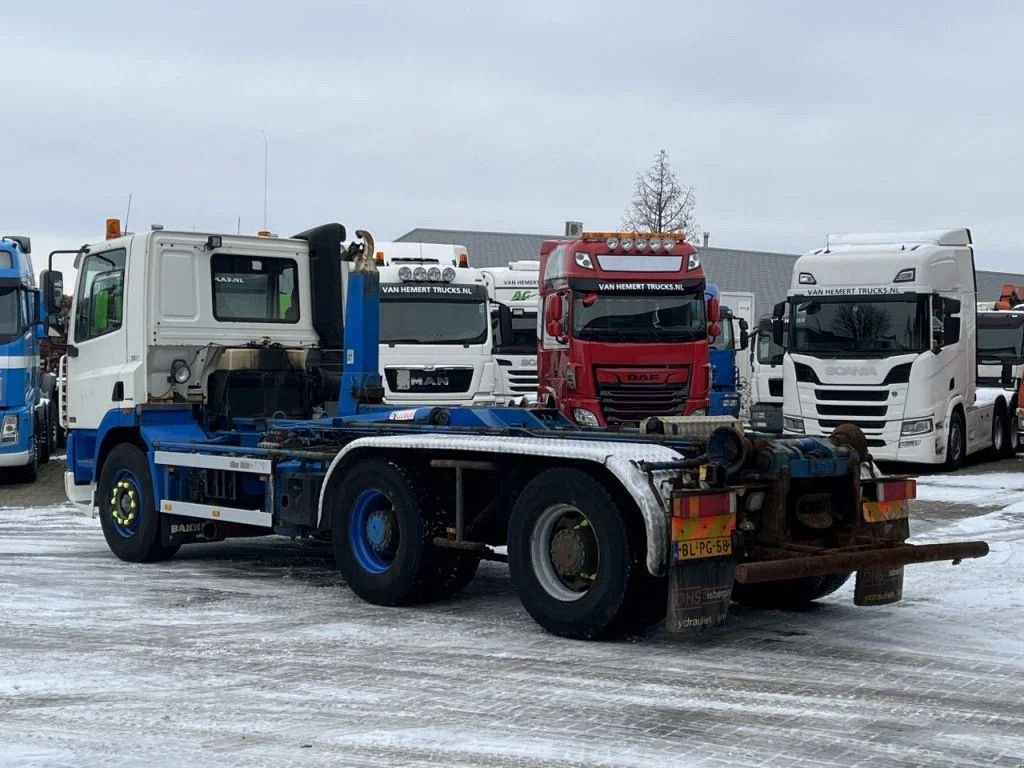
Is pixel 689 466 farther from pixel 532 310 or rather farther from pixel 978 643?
pixel 532 310

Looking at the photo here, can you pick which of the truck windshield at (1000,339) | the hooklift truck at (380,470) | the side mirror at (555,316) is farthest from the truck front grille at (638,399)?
the truck windshield at (1000,339)

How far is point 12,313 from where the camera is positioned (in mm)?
19219

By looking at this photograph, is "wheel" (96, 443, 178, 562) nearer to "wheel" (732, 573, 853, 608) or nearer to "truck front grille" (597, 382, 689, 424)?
"wheel" (732, 573, 853, 608)

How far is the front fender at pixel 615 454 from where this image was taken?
7.61m

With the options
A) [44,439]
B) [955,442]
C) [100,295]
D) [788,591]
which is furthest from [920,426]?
[44,439]

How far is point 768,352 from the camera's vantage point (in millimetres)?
27203

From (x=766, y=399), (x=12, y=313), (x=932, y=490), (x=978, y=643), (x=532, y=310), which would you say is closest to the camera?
(x=978, y=643)

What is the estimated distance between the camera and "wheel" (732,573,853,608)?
9.34 meters

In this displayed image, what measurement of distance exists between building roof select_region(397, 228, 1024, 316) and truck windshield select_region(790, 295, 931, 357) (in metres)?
34.5

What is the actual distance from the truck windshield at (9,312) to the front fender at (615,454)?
11.3m

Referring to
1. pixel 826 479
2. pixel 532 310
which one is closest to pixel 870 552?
pixel 826 479

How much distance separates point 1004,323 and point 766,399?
15.2 feet

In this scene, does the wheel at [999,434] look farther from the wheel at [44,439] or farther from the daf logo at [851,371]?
the wheel at [44,439]

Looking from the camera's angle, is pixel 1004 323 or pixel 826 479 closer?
pixel 826 479
